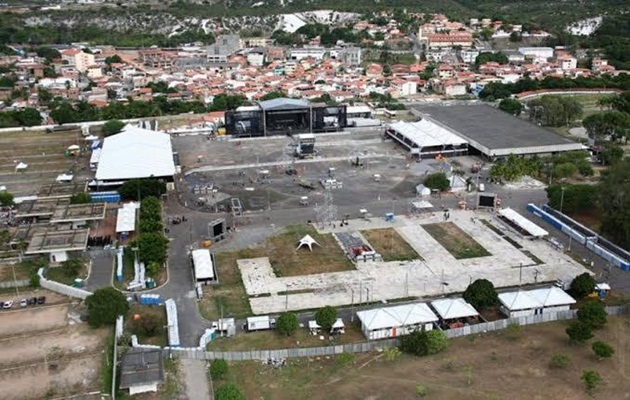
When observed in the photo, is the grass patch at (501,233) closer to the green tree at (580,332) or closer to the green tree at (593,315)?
the green tree at (593,315)

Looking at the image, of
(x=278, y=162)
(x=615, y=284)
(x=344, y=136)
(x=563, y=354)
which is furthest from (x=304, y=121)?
(x=563, y=354)

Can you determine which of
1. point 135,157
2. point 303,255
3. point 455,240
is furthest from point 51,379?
point 135,157

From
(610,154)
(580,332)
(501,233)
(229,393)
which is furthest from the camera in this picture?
(610,154)

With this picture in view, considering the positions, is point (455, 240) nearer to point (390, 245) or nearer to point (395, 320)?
point (390, 245)

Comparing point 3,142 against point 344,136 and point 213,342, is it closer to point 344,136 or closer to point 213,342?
point 344,136

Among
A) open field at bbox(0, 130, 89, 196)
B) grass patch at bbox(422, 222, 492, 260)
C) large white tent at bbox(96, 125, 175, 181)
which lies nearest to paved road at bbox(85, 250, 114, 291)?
large white tent at bbox(96, 125, 175, 181)
